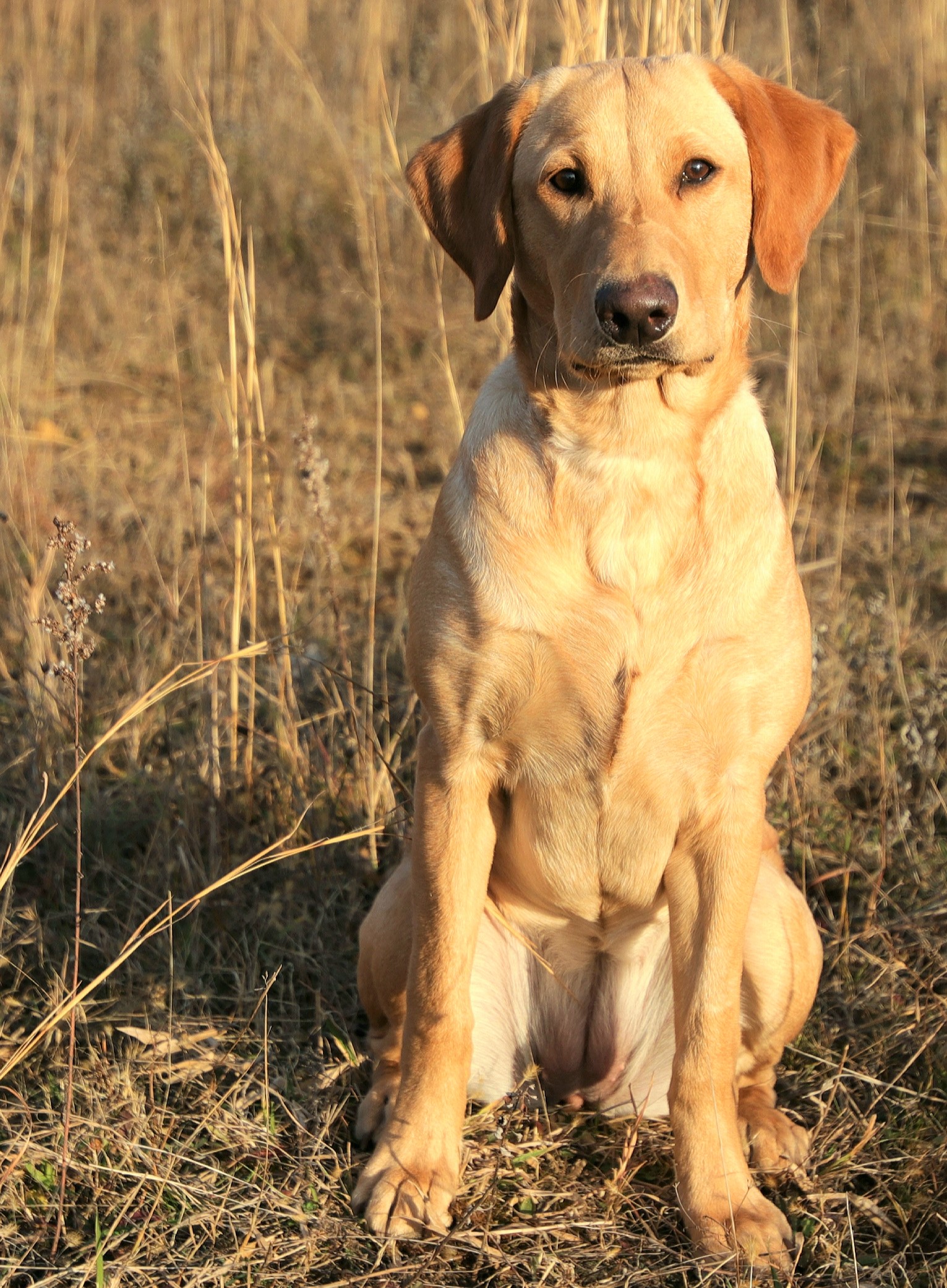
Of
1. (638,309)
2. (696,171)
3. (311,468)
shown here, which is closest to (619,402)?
(638,309)

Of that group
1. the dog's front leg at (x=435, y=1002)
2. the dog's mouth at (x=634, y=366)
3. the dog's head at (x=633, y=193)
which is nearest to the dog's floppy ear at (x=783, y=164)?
the dog's head at (x=633, y=193)

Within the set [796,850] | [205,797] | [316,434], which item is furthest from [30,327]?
[796,850]

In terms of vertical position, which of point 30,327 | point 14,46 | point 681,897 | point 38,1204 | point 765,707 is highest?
point 14,46

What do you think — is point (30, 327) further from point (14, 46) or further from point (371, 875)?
point (371, 875)

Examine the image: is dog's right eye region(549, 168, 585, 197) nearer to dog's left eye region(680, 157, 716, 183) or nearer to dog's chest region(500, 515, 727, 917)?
dog's left eye region(680, 157, 716, 183)

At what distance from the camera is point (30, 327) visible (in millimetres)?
5691

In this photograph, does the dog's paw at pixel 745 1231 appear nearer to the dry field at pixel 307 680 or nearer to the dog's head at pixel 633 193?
the dry field at pixel 307 680

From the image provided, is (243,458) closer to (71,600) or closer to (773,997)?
(71,600)

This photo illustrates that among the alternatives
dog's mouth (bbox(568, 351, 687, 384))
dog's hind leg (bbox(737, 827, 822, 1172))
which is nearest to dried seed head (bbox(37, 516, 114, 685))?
dog's mouth (bbox(568, 351, 687, 384))

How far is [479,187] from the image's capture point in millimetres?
2289

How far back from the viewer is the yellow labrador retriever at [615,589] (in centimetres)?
214

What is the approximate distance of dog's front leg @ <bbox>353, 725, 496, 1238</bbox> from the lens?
2.25 meters

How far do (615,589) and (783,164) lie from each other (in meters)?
0.78

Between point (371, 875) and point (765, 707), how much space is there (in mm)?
1304
